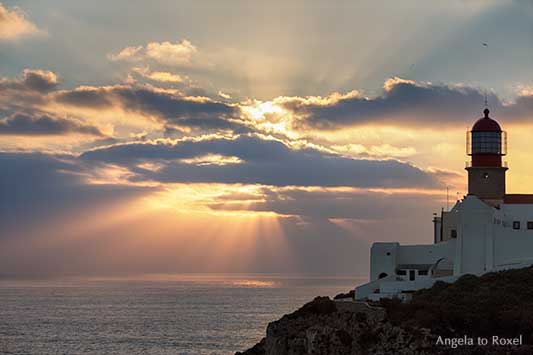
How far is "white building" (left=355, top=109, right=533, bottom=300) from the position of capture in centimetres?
5031

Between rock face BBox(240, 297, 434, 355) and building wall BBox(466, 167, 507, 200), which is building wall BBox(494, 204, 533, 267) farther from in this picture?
rock face BBox(240, 297, 434, 355)

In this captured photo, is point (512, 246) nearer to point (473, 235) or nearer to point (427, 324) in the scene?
point (473, 235)

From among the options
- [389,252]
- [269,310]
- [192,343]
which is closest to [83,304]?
[269,310]

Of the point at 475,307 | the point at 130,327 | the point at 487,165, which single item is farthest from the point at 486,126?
the point at 130,327

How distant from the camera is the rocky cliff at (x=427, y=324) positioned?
1576 inches

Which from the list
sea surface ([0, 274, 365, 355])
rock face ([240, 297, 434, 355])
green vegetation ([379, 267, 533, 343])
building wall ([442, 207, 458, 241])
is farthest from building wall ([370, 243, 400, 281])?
sea surface ([0, 274, 365, 355])

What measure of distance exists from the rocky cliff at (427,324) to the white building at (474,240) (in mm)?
2387

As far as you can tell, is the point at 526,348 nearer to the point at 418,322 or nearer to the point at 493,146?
the point at 418,322

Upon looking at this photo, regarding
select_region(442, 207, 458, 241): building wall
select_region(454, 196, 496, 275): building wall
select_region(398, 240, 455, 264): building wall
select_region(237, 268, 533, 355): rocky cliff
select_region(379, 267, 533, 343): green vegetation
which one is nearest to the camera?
select_region(237, 268, 533, 355): rocky cliff

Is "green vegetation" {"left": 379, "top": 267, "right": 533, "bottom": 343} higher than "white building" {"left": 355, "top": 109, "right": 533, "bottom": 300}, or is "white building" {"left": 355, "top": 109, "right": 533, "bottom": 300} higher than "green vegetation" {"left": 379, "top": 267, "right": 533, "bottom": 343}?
"white building" {"left": 355, "top": 109, "right": 533, "bottom": 300}

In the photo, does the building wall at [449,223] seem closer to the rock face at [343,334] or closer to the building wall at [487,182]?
the building wall at [487,182]

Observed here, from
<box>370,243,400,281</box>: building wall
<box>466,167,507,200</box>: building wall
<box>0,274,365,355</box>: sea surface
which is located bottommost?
<box>0,274,365,355</box>: sea surface

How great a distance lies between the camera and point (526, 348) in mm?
39094

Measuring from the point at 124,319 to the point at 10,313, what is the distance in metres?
18.1
